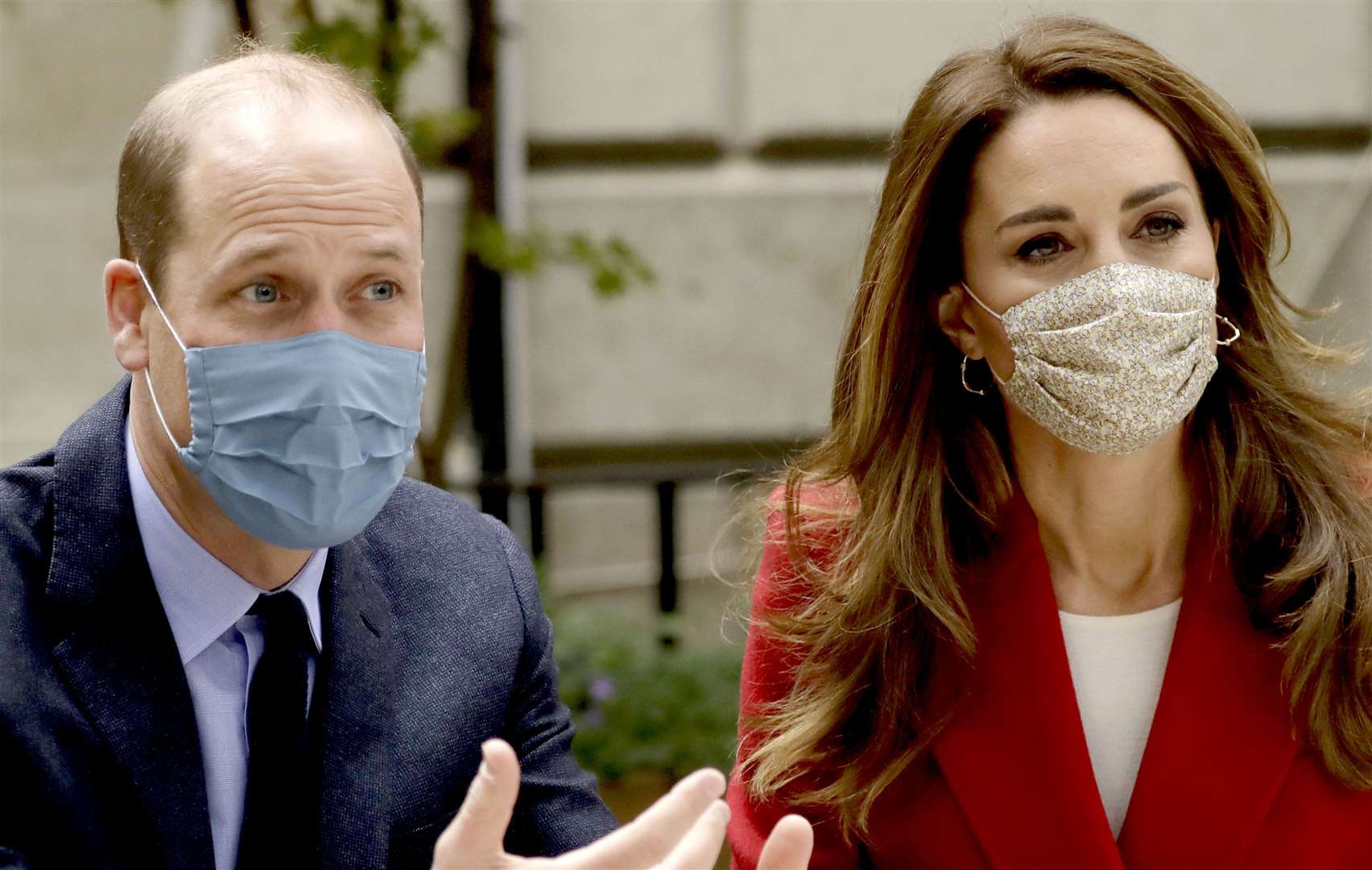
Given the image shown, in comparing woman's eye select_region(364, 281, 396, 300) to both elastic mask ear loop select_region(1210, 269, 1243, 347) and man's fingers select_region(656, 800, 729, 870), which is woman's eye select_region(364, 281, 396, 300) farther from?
elastic mask ear loop select_region(1210, 269, 1243, 347)

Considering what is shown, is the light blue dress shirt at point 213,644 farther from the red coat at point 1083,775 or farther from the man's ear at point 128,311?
the red coat at point 1083,775

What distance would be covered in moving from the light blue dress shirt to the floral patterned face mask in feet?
3.73

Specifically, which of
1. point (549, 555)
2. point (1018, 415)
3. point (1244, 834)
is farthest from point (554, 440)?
point (1244, 834)

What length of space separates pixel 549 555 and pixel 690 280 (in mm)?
1003

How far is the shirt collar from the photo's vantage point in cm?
191

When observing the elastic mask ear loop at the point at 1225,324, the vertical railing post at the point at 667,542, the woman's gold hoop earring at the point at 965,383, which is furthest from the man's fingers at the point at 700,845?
the vertical railing post at the point at 667,542

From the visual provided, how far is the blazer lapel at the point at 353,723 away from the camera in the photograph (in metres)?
1.95

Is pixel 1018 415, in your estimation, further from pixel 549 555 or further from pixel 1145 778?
pixel 549 555

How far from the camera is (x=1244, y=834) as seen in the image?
85.7 inches

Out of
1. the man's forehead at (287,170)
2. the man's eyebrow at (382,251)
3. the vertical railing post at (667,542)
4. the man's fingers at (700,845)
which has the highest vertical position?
the man's forehead at (287,170)

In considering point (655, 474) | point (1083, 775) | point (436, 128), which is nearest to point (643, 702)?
point (655, 474)

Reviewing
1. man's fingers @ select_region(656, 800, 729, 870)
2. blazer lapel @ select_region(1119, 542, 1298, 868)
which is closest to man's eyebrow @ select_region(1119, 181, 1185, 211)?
blazer lapel @ select_region(1119, 542, 1298, 868)

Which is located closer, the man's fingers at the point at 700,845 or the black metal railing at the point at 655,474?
the man's fingers at the point at 700,845

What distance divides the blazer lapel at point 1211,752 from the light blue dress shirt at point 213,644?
1227 mm
